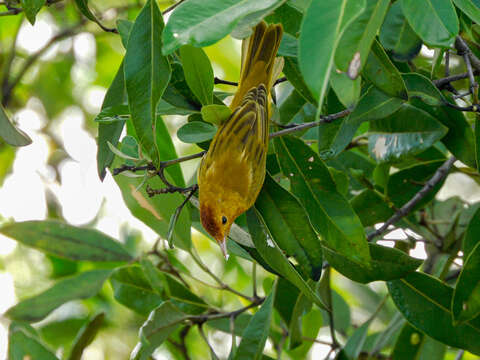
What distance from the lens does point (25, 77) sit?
14.9 feet

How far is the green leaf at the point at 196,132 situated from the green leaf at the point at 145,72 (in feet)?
0.63

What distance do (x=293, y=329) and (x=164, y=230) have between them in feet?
1.90

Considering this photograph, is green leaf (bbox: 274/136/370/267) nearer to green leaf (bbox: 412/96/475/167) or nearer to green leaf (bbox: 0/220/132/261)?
green leaf (bbox: 412/96/475/167)

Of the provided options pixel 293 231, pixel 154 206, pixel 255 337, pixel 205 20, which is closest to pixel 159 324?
pixel 255 337

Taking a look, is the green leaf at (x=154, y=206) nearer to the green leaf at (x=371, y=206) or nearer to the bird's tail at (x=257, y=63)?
the bird's tail at (x=257, y=63)

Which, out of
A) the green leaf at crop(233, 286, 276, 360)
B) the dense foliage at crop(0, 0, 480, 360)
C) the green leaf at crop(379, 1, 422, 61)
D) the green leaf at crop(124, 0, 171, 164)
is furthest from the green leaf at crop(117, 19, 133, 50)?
the green leaf at crop(233, 286, 276, 360)

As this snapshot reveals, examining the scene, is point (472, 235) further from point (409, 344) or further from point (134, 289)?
point (134, 289)

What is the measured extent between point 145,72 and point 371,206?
1098 millimetres

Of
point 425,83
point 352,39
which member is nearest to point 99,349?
point 425,83

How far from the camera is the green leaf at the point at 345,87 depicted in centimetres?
118

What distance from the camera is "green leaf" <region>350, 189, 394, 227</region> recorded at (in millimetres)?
2266

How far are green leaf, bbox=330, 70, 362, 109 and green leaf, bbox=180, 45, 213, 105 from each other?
56cm

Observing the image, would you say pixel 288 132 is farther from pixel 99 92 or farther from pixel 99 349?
pixel 99 92

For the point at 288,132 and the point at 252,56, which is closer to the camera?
the point at 288,132
